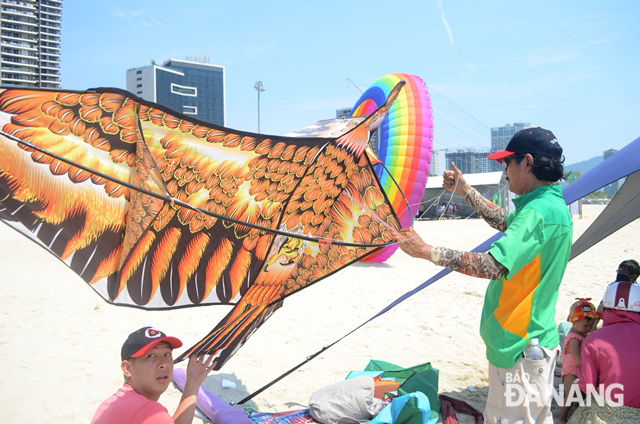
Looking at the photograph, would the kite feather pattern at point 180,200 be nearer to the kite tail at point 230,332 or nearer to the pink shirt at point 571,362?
the kite tail at point 230,332

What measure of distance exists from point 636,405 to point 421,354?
97.0 inches

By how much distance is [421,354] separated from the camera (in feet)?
15.3

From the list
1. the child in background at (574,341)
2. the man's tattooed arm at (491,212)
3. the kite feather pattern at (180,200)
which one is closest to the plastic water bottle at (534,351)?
the man's tattooed arm at (491,212)

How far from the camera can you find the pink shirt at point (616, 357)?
2336mm

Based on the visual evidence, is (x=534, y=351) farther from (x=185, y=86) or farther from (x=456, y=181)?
(x=185, y=86)

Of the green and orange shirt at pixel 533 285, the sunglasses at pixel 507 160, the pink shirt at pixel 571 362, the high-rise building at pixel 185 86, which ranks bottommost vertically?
the pink shirt at pixel 571 362

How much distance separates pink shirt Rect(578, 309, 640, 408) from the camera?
2.34m

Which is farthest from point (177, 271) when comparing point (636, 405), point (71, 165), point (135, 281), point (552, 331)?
point (636, 405)

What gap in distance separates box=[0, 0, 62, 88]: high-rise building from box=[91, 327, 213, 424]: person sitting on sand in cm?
8715

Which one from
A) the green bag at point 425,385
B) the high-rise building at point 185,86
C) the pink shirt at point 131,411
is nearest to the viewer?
the pink shirt at point 131,411

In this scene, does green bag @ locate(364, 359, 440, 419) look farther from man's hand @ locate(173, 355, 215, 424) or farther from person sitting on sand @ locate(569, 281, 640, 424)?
man's hand @ locate(173, 355, 215, 424)

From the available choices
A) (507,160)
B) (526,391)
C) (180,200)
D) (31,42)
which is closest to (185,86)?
(31,42)

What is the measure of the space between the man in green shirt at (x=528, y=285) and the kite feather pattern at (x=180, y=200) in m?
0.83

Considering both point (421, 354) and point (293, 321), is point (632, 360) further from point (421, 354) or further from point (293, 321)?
point (293, 321)
